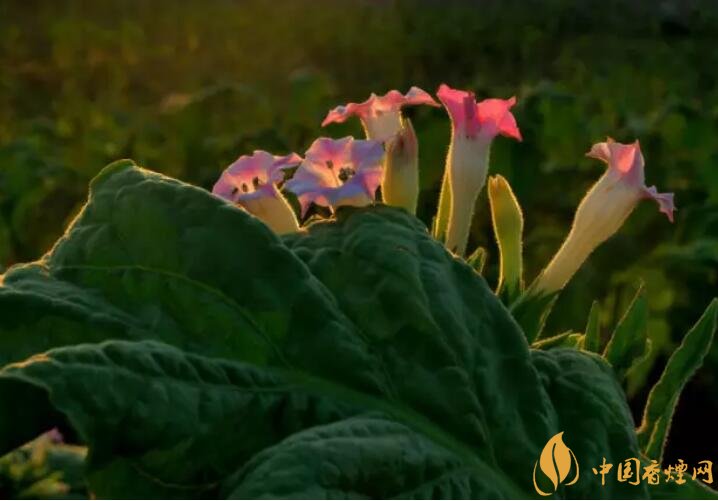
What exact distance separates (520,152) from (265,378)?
10.7ft

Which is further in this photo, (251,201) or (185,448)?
(251,201)

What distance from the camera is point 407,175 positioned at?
4.41 feet

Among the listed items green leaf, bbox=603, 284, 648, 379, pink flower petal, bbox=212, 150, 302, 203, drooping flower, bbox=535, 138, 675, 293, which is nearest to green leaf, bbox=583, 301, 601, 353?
green leaf, bbox=603, 284, 648, 379

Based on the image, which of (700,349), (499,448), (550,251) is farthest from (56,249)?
(550,251)

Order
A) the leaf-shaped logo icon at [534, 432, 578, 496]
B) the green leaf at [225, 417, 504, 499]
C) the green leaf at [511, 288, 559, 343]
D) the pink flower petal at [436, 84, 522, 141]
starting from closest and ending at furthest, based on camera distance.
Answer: the green leaf at [225, 417, 504, 499] < the leaf-shaped logo icon at [534, 432, 578, 496] < the green leaf at [511, 288, 559, 343] < the pink flower petal at [436, 84, 522, 141]

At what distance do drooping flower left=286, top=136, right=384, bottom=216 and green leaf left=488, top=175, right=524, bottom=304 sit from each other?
19 centimetres

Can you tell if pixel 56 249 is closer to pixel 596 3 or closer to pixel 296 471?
pixel 296 471

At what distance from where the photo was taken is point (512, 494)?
105 cm

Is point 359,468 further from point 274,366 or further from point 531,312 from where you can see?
point 531,312

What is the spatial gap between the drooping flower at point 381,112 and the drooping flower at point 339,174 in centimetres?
9

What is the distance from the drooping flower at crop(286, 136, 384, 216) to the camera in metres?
1.20

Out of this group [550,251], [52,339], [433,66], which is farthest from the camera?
[433,66]

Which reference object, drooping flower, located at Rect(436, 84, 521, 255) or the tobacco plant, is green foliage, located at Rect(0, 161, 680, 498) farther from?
drooping flower, located at Rect(436, 84, 521, 255)

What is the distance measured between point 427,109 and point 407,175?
329cm
